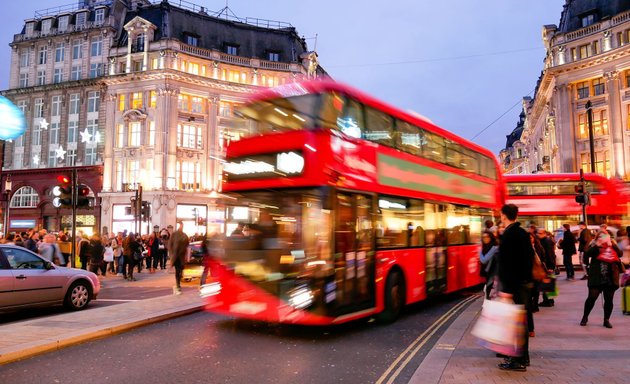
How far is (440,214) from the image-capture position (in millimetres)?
10977

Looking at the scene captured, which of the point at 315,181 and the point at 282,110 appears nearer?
the point at 315,181

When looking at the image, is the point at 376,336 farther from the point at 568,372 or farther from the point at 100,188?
the point at 100,188

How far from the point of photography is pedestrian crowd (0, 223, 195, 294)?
1227 centimetres

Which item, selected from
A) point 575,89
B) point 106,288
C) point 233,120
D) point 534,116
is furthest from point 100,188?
point 534,116

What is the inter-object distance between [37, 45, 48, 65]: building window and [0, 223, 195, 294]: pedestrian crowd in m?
31.7

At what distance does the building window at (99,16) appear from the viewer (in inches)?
1809

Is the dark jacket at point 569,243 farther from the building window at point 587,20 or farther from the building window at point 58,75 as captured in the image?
the building window at point 58,75

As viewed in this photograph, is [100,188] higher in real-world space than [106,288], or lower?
higher

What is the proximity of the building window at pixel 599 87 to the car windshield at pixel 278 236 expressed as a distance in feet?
135

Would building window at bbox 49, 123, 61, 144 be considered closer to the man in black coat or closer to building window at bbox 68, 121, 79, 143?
building window at bbox 68, 121, 79, 143

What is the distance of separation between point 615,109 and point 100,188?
4374 cm

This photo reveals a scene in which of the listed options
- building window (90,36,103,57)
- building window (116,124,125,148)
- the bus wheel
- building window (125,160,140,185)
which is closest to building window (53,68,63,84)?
building window (90,36,103,57)

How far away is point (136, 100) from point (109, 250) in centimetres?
2615

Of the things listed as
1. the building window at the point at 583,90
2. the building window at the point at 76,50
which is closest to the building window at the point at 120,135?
the building window at the point at 76,50
